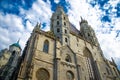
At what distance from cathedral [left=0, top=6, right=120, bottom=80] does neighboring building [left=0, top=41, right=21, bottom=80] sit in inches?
673

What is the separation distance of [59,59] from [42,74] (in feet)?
15.3

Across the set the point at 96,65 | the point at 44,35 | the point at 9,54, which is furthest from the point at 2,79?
the point at 96,65

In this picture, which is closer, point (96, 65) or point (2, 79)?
point (96, 65)

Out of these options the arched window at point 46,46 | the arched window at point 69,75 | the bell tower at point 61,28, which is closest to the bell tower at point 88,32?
the bell tower at point 61,28

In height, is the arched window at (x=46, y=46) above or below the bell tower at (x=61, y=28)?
below

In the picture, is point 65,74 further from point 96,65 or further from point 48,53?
point 96,65

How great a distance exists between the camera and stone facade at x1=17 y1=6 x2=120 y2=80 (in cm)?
2028

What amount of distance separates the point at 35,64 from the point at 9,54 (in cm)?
3487

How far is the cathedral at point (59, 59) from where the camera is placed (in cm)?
2025

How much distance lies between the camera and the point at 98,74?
1140 inches

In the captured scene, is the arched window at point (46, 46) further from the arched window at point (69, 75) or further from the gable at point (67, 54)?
the arched window at point (69, 75)

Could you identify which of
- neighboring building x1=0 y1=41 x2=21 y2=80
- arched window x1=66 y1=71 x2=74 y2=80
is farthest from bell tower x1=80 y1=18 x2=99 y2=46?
neighboring building x1=0 y1=41 x2=21 y2=80

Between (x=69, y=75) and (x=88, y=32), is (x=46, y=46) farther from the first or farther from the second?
(x=88, y=32)

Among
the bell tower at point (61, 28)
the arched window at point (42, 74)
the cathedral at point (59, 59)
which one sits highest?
the bell tower at point (61, 28)
